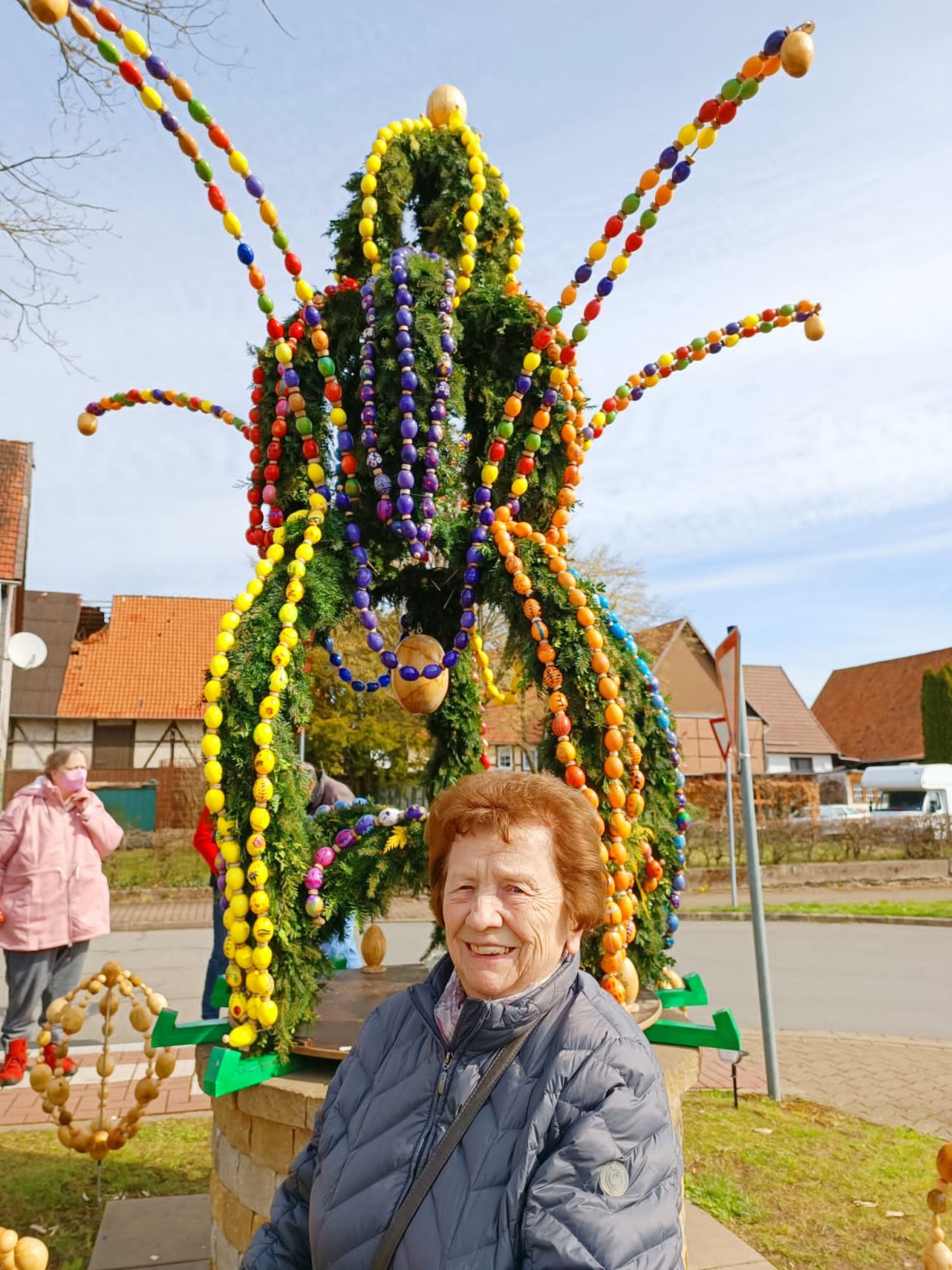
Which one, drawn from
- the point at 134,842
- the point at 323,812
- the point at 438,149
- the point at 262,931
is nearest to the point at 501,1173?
the point at 262,931

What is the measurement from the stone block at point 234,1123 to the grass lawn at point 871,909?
11.2m

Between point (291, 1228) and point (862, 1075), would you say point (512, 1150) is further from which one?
point (862, 1075)

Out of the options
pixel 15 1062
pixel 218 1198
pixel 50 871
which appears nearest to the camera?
pixel 218 1198

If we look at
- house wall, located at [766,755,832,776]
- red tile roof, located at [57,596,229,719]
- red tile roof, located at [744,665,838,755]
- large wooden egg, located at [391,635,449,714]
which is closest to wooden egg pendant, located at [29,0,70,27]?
large wooden egg, located at [391,635,449,714]

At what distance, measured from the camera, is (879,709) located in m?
40.9

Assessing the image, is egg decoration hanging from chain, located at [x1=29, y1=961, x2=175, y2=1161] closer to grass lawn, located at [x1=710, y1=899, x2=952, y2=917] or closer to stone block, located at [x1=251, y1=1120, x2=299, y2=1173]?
stone block, located at [x1=251, y1=1120, x2=299, y2=1173]

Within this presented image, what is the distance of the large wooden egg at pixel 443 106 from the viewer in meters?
3.75

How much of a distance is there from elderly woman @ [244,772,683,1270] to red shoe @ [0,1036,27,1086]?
13.7 ft

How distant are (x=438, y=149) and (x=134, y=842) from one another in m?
16.0

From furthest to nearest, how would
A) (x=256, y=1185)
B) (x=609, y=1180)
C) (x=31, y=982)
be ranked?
(x=31, y=982) < (x=256, y=1185) < (x=609, y=1180)

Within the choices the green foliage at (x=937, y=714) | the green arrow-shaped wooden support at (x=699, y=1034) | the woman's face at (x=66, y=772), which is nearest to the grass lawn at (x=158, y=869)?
the woman's face at (x=66, y=772)

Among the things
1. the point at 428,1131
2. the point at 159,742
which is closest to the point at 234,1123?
the point at 428,1131

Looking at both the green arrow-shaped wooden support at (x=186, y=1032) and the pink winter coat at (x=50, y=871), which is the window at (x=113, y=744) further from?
the green arrow-shaped wooden support at (x=186, y=1032)

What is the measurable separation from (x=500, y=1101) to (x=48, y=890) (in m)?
4.71
